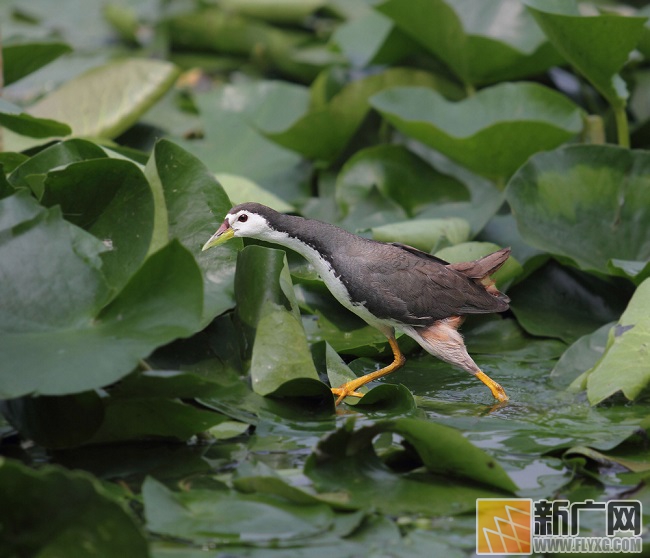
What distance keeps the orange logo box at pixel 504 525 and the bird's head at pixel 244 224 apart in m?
1.34

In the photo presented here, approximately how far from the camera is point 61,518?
2.47 metres

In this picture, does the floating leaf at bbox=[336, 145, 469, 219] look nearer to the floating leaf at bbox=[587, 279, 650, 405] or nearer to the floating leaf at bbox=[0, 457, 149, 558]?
the floating leaf at bbox=[587, 279, 650, 405]

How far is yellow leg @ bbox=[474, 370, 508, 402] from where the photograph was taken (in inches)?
156

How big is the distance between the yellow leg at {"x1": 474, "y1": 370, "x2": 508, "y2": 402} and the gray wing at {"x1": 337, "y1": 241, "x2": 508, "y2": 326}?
0.31 metres

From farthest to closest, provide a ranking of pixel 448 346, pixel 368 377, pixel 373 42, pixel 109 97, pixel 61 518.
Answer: pixel 373 42 → pixel 109 97 → pixel 448 346 → pixel 368 377 → pixel 61 518

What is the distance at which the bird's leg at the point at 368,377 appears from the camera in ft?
12.3

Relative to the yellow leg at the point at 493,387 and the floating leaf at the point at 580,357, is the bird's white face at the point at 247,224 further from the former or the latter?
the floating leaf at the point at 580,357

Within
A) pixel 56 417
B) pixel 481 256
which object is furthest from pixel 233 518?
pixel 481 256

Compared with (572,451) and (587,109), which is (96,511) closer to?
(572,451)

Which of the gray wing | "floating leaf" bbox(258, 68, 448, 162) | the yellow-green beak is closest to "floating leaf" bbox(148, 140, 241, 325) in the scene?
the yellow-green beak

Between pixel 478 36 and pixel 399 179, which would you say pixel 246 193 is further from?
pixel 478 36

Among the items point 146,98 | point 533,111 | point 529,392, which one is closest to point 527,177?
point 533,111

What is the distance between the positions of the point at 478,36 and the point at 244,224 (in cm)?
222

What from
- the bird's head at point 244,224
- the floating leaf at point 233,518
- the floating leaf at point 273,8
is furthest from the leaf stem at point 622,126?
the floating leaf at point 233,518
